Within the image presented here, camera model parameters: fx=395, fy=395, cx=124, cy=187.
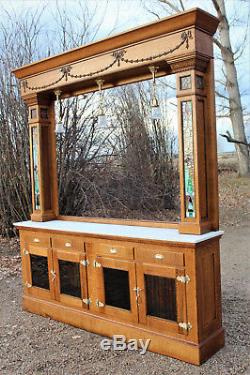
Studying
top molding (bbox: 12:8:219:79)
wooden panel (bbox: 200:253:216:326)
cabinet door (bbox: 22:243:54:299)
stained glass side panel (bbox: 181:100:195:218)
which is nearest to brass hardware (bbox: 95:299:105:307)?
cabinet door (bbox: 22:243:54:299)

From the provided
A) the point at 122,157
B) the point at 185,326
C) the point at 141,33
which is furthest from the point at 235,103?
the point at 185,326

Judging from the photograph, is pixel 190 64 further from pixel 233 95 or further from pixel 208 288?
pixel 233 95

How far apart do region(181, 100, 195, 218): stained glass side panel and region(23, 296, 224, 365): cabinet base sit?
36.3 inches

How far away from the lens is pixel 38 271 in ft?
12.6

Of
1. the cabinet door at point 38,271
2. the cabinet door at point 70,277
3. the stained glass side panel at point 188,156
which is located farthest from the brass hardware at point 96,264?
the stained glass side panel at point 188,156

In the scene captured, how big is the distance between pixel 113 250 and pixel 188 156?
95 centimetres

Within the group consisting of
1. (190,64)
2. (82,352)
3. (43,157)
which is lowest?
(82,352)

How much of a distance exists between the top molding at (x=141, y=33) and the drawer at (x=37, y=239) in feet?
5.19

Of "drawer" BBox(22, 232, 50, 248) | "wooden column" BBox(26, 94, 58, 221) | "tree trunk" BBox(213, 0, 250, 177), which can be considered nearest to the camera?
"drawer" BBox(22, 232, 50, 248)

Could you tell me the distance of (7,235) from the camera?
6.93 meters

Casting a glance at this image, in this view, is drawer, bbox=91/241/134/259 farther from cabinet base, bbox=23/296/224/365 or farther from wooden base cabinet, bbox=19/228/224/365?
cabinet base, bbox=23/296/224/365

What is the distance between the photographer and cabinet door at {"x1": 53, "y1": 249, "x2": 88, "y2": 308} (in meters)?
3.44

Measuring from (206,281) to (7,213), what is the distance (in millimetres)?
4855

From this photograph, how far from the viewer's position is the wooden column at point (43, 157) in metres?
4.02
